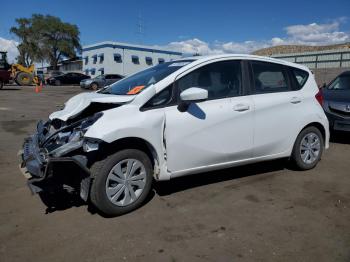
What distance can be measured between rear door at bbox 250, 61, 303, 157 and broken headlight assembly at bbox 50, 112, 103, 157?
2184 millimetres

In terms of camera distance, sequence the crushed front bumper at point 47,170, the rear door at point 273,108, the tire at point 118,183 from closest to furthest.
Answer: the crushed front bumper at point 47,170 < the tire at point 118,183 < the rear door at point 273,108

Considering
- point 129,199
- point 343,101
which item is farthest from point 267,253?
point 343,101

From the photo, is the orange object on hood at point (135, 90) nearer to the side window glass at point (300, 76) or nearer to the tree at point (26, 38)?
the side window glass at point (300, 76)

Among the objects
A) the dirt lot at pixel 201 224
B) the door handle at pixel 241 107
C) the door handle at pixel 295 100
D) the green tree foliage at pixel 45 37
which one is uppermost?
the green tree foliage at pixel 45 37

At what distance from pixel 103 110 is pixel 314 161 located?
3440mm

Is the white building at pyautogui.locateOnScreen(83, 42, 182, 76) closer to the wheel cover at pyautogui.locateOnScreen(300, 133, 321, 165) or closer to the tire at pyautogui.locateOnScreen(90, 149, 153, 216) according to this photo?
the wheel cover at pyautogui.locateOnScreen(300, 133, 321, 165)

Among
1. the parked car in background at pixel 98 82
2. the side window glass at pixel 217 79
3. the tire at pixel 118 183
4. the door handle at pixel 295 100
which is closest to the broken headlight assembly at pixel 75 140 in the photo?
the tire at pixel 118 183

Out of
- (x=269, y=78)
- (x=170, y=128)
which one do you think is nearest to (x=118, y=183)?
(x=170, y=128)

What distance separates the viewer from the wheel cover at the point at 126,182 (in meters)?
3.61

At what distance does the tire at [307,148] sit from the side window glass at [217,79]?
1423 millimetres

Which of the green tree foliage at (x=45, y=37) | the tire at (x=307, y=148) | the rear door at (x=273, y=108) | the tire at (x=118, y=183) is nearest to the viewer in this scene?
the tire at (x=118, y=183)

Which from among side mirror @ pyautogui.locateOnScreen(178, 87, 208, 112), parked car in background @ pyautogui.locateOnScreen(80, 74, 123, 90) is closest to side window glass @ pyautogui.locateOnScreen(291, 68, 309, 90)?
side mirror @ pyautogui.locateOnScreen(178, 87, 208, 112)

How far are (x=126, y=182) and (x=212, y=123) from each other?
125 cm

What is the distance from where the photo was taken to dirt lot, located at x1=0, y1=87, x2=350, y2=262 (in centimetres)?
305
